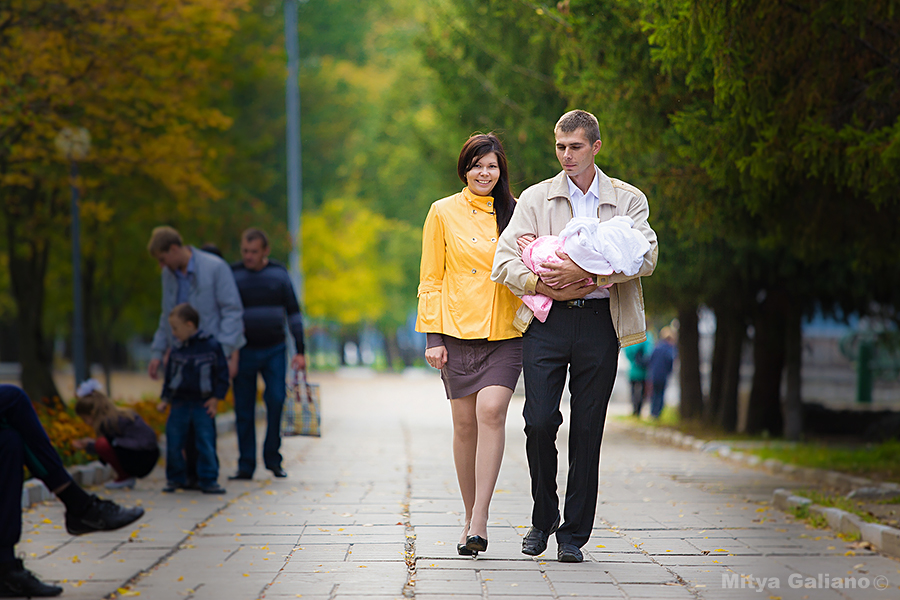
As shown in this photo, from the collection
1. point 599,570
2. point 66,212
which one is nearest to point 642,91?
point 599,570

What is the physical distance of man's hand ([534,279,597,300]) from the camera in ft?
18.3

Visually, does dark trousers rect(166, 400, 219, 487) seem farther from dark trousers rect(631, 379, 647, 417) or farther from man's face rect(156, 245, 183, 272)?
dark trousers rect(631, 379, 647, 417)

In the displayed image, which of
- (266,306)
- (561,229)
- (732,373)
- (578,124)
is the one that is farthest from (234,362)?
(732,373)

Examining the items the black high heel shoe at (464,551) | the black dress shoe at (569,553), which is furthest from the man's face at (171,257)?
the black dress shoe at (569,553)

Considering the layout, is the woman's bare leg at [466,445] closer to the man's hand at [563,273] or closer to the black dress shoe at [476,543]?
the black dress shoe at [476,543]

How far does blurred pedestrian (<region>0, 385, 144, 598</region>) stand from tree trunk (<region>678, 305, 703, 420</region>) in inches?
584

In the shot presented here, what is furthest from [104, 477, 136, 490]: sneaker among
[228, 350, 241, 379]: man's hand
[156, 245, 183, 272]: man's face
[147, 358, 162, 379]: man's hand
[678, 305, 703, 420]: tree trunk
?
[678, 305, 703, 420]: tree trunk

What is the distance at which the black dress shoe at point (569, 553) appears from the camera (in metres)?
5.73

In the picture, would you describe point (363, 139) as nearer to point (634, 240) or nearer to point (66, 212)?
point (66, 212)

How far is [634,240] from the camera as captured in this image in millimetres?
5488

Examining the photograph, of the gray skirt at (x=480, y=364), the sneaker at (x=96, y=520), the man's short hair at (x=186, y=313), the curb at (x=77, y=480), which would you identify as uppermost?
the man's short hair at (x=186, y=313)

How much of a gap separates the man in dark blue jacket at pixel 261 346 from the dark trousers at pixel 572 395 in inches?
180

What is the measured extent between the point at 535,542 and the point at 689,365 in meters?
14.8

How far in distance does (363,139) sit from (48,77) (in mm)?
37802
